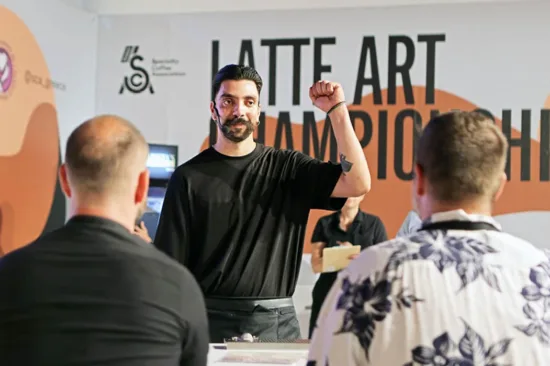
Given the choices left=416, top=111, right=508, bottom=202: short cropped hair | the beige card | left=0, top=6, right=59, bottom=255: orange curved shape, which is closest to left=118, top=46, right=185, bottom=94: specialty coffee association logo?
left=0, top=6, right=59, bottom=255: orange curved shape

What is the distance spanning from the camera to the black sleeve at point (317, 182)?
98.3 inches

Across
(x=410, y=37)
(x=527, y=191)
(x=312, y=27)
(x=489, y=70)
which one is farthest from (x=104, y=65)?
(x=527, y=191)

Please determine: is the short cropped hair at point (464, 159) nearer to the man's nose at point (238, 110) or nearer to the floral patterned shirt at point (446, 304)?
the floral patterned shirt at point (446, 304)

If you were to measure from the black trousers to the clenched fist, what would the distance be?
2.29 ft

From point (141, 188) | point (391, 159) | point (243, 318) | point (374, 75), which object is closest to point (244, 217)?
point (243, 318)

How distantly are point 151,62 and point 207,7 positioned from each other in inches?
25.0

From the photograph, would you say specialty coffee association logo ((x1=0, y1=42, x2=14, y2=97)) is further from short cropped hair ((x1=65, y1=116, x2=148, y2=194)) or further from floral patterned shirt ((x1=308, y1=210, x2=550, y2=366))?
floral patterned shirt ((x1=308, y1=210, x2=550, y2=366))

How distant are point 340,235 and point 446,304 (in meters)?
3.74

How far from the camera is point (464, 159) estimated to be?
1.23 meters

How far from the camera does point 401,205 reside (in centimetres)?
541

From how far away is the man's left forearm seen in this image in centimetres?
245

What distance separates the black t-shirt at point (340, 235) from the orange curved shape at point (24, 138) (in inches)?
76.2

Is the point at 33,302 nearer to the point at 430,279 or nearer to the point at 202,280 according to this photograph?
the point at 430,279

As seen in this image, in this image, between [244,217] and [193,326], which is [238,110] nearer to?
[244,217]
